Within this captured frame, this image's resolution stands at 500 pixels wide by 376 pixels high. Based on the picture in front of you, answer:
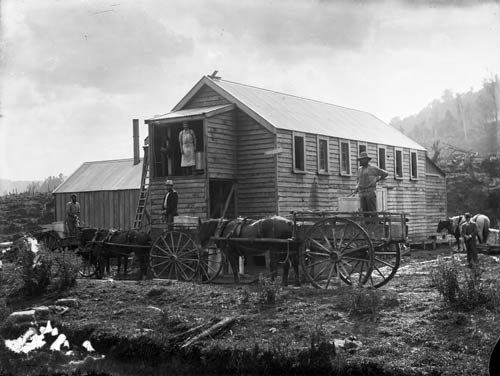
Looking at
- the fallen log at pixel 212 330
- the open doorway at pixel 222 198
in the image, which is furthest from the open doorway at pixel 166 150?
the fallen log at pixel 212 330

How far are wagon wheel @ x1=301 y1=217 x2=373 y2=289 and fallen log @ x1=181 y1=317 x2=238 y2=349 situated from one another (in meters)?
3.12

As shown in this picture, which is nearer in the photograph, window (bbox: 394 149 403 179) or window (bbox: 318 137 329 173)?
window (bbox: 318 137 329 173)

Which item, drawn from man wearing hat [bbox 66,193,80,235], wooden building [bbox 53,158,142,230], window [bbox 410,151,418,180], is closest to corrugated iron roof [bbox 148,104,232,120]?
man wearing hat [bbox 66,193,80,235]

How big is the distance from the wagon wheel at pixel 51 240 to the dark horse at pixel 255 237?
20.9 feet

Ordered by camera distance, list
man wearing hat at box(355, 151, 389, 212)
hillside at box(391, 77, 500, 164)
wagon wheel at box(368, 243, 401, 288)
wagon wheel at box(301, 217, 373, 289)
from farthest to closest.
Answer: hillside at box(391, 77, 500, 164), man wearing hat at box(355, 151, 389, 212), wagon wheel at box(301, 217, 373, 289), wagon wheel at box(368, 243, 401, 288)

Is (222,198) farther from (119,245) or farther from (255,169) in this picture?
(119,245)

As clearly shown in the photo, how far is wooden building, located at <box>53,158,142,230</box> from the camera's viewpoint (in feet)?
103

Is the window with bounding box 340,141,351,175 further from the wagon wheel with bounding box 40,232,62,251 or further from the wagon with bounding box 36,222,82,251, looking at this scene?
the wagon wheel with bounding box 40,232,62,251

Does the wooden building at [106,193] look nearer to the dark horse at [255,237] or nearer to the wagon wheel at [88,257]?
the wagon wheel at [88,257]

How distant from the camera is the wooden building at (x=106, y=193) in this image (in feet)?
103

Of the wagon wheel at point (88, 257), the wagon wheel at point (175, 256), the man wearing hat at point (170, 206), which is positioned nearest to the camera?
the wagon wheel at point (175, 256)

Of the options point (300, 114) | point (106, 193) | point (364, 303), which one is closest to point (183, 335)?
point (364, 303)

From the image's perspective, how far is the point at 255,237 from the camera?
15.9 m

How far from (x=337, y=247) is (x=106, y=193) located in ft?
67.9
